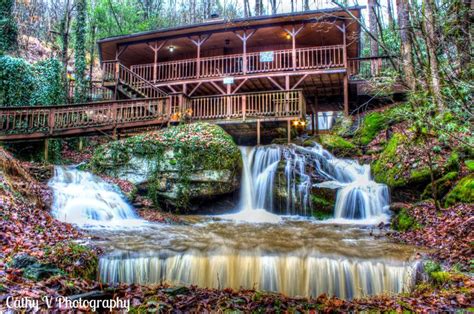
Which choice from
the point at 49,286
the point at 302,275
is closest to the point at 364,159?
the point at 302,275

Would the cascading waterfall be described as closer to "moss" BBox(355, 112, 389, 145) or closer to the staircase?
"moss" BBox(355, 112, 389, 145)

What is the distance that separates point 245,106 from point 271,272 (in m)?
10.6

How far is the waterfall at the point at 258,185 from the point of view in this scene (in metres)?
10.6

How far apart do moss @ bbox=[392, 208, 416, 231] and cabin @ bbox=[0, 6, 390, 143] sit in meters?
6.19

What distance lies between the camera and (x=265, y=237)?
7.00 m

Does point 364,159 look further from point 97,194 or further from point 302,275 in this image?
point 97,194

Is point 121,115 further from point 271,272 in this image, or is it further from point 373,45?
point 373,45

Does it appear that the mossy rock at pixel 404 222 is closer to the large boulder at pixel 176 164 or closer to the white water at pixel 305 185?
the white water at pixel 305 185

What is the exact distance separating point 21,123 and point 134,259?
10666mm

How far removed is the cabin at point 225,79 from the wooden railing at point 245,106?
5 cm

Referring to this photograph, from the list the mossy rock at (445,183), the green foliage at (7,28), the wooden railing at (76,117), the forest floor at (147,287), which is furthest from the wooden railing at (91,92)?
the mossy rock at (445,183)

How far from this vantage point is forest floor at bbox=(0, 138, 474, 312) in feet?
11.1

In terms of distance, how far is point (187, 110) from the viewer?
46.6 feet

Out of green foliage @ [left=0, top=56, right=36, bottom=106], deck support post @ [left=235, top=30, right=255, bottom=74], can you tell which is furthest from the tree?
deck support post @ [left=235, top=30, right=255, bottom=74]
